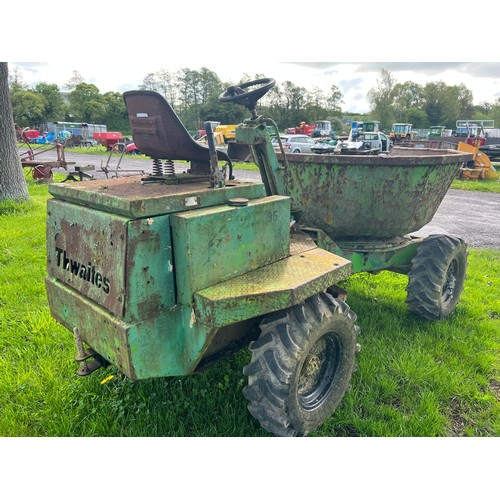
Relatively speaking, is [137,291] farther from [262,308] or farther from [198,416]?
[198,416]

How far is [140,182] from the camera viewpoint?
8.71 ft

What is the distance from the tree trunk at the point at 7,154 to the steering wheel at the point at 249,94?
282 inches

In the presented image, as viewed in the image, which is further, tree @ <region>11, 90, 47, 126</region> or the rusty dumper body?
tree @ <region>11, 90, 47, 126</region>

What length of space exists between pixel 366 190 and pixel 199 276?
181cm

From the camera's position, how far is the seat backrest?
2217mm

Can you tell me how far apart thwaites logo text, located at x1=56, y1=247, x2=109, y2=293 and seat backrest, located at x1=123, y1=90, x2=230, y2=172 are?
738 millimetres

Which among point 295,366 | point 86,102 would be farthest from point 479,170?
point 86,102

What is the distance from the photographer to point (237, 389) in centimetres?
286

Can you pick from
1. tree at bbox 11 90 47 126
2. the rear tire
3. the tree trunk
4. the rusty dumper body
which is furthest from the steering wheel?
tree at bbox 11 90 47 126

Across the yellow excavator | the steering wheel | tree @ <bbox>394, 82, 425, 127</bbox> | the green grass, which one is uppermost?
tree @ <bbox>394, 82, 425, 127</bbox>

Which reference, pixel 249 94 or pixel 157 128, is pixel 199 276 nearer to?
pixel 157 128

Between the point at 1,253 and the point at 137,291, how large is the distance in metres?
4.55

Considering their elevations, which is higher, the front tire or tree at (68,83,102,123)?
tree at (68,83,102,123)

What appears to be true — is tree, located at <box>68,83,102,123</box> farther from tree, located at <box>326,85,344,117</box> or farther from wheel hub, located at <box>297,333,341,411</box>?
wheel hub, located at <box>297,333,341,411</box>
